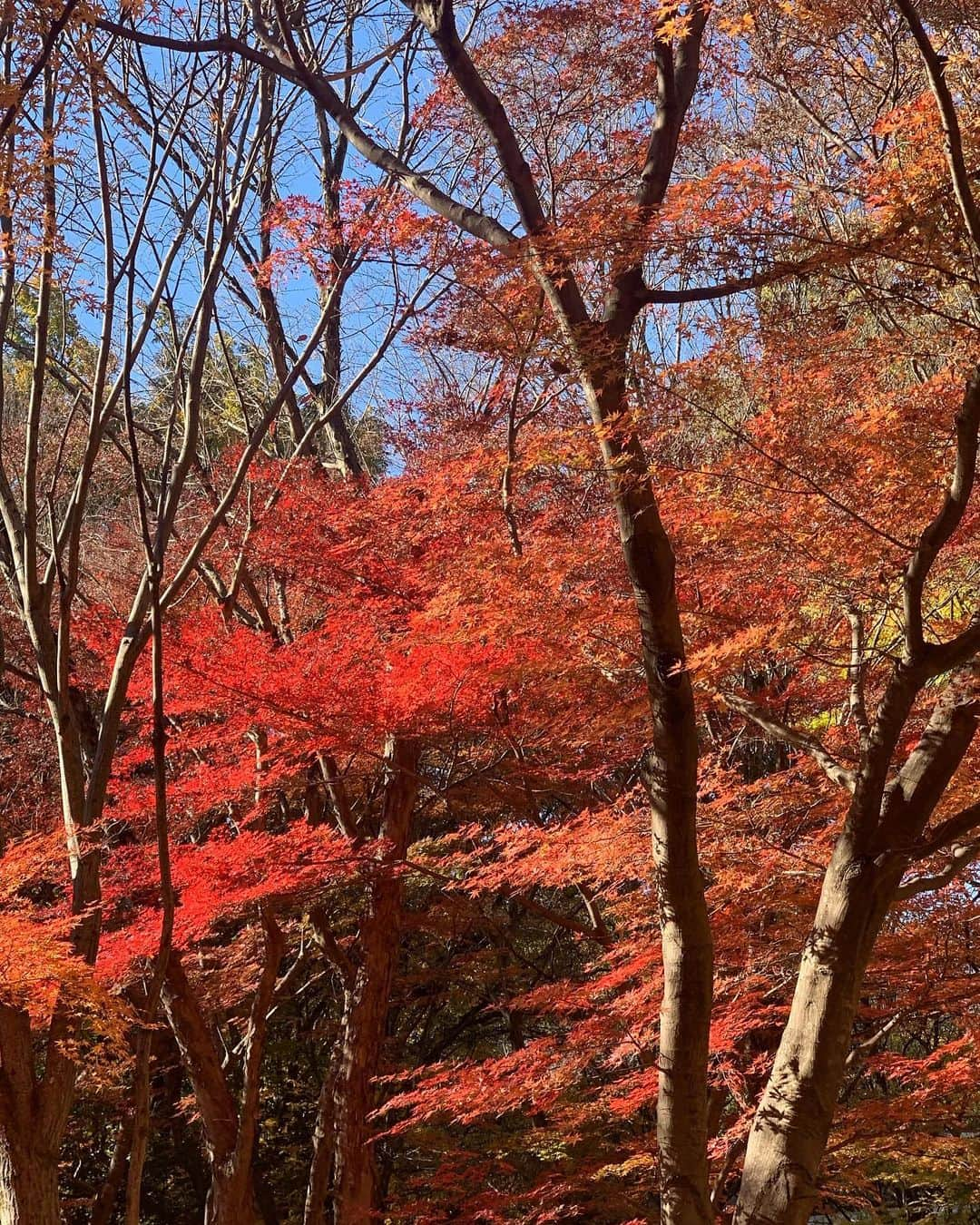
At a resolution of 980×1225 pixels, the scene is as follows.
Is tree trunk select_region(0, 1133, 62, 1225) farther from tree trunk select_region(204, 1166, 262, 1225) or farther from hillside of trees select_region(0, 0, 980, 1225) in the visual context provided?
tree trunk select_region(204, 1166, 262, 1225)

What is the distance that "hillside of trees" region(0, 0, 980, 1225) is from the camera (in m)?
4.05

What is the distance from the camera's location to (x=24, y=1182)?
4.82 meters

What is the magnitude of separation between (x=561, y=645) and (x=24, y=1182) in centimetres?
364

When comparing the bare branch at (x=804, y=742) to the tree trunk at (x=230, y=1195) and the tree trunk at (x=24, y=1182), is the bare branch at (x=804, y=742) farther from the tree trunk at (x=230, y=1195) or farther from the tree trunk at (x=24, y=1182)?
the tree trunk at (x=230, y=1195)

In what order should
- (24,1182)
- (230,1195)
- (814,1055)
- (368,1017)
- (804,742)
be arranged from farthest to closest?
(368,1017), (230,1195), (24,1182), (804,742), (814,1055)

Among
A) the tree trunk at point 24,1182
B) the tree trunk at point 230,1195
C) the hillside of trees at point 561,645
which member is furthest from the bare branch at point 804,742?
the tree trunk at point 230,1195

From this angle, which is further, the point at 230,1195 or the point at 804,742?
the point at 230,1195

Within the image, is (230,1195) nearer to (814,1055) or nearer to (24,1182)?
(24,1182)

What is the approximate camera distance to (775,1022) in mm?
7117

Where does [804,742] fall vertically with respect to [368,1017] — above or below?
above

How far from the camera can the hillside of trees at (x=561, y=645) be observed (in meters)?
4.05

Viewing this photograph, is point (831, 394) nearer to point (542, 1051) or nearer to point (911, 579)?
point (911, 579)

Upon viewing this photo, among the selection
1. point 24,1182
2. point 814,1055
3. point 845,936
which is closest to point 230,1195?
point 24,1182

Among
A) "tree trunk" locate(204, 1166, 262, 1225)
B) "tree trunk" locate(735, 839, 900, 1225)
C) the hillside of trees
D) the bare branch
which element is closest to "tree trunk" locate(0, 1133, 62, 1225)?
the hillside of trees
